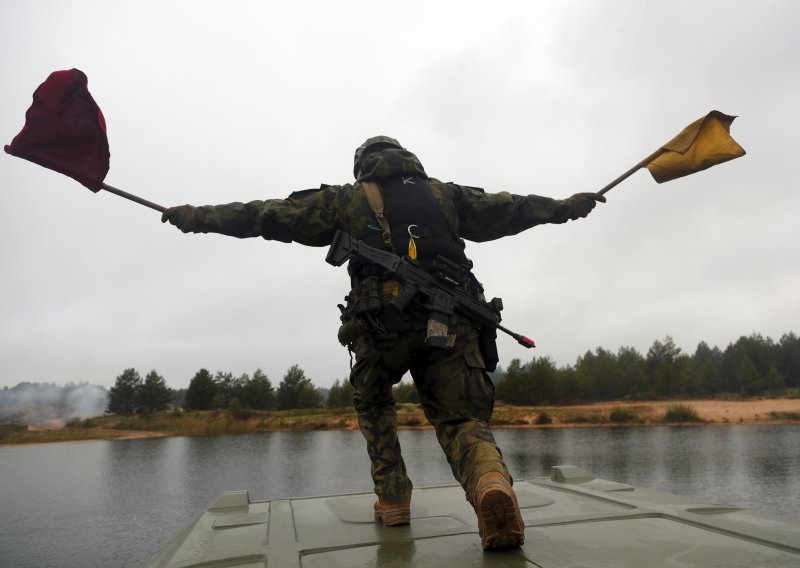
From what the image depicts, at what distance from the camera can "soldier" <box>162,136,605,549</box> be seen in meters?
2.95

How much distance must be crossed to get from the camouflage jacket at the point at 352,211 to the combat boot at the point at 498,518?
1.53m

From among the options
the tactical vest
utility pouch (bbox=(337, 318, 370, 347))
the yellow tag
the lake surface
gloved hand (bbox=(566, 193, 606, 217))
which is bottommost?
the lake surface

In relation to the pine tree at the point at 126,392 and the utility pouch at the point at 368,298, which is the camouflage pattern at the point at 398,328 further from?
the pine tree at the point at 126,392

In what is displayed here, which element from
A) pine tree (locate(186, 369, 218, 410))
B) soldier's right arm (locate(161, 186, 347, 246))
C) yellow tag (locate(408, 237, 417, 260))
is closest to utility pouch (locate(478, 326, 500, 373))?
yellow tag (locate(408, 237, 417, 260))

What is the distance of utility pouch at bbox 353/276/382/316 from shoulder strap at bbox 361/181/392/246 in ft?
0.84

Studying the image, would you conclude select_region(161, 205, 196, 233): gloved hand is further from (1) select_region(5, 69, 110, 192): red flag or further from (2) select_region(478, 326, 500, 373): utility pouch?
(2) select_region(478, 326, 500, 373): utility pouch

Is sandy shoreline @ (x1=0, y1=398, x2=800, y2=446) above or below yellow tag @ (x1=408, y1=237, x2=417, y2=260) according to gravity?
→ below

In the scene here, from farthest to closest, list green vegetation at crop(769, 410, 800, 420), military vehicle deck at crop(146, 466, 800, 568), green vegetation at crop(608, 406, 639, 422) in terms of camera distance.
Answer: green vegetation at crop(608, 406, 639, 422), green vegetation at crop(769, 410, 800, 420), military vehicle deck at crop(146, 466, 800, 568)

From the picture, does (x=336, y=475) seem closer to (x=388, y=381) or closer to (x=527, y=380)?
(x=388, y=381)

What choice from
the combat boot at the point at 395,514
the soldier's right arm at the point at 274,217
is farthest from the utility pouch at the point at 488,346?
the soldier's right arm at the point at 274,217

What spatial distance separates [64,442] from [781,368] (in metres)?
48.5

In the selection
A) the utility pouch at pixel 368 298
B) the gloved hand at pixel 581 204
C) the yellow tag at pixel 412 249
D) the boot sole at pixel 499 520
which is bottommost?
the boot sole at pixel 499 520

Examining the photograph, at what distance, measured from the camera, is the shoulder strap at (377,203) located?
3.13 metres

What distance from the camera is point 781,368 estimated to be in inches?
1779
